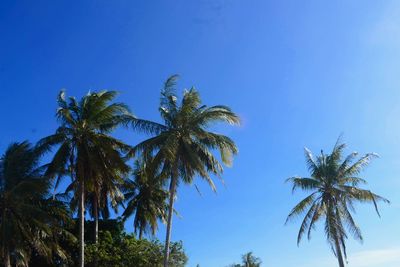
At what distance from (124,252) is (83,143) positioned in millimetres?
10566

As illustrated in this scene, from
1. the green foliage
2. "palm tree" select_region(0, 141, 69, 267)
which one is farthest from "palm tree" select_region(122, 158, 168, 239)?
"palm tree" select_region(0, 141, 69, 267)

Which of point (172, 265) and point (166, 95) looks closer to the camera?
point (166, 95)

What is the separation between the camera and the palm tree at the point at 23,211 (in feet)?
95.0

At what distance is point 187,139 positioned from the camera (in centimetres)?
2973

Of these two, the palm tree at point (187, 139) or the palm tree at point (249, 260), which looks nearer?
the palm tree at point (187, 139)

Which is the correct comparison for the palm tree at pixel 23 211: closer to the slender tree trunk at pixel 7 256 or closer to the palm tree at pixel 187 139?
the slender tree trunk at pixel 7 256

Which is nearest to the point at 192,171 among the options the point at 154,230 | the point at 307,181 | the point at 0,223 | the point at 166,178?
the point at 166,178

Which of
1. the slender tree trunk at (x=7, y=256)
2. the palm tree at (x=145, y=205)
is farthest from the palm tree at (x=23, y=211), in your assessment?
the palm tree at (x=145, y=205)

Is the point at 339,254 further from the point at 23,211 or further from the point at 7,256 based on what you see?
the point at 7,256

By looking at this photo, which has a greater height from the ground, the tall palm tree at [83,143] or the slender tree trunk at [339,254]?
the tall palm tree at [83,143]

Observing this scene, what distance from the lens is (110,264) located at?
36094 millimetres

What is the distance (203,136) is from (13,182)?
11742 millimetres

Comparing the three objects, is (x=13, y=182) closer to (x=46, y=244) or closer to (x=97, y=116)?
(x=46, y=244)

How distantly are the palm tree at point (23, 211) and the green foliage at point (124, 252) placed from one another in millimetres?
3110
